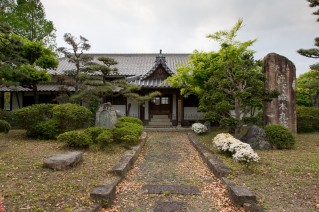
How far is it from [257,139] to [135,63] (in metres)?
18.8

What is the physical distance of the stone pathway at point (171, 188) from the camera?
206 inches

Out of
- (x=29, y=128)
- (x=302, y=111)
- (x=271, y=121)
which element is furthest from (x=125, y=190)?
(x=302, y=111)

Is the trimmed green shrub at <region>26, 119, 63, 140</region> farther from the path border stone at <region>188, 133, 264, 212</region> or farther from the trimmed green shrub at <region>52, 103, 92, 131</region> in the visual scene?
the path border stone at <region>188, 133, 264, 212</region>

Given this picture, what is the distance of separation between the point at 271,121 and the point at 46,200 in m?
11.2

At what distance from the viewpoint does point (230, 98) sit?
1265cm

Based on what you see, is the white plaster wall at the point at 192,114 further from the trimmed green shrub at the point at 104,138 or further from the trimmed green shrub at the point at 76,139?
the trimmed green shrub at the point at 76,139

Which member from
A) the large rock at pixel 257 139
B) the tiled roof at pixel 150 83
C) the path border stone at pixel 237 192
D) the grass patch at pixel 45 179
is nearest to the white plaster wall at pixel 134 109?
the tiled roof at pixel 150 83

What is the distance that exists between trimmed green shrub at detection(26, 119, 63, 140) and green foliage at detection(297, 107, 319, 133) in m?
14.4

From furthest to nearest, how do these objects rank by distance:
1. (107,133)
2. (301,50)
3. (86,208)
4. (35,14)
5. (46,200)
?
(35,14)
(301,50)
(107,133)
(46,200)
(86,208)

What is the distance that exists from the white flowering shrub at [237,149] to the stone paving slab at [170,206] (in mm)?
2621

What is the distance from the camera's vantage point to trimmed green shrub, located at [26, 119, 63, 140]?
1187 centimetres

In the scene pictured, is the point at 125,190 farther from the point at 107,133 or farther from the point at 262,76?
the point at 262,76

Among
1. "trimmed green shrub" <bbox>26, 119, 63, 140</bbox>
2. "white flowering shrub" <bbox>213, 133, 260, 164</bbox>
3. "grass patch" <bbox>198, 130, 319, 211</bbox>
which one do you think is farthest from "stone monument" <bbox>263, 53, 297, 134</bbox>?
"trimmed green shrub" <bbox>26, 119, 63, 140</bbox>

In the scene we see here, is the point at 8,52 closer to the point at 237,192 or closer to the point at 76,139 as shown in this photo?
the point at 76,139
